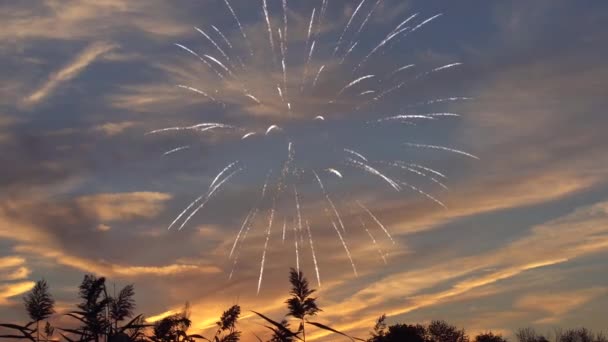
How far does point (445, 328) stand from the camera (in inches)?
3659

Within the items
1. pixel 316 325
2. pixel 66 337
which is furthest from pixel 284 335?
pixel 66 337

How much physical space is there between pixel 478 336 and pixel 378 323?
88003 mm

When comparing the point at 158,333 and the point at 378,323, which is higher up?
the point at 378,323

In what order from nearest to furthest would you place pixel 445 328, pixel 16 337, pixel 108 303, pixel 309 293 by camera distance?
pixel 16 337 → pixel 108 303 → pixel 309 293 → pixel 445 328

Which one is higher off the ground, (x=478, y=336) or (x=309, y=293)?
(x=478, y=336)

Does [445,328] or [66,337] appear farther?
[445,328]

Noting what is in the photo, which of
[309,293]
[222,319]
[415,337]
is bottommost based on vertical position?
[222,319]

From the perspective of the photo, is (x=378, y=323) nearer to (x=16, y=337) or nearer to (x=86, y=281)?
(x=86, y=281)

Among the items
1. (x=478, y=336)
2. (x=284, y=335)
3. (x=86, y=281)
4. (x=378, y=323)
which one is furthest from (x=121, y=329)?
(x=478, y=336)

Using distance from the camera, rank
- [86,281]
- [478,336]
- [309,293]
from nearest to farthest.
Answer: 1. [86,281]
2. [309,293]
3. [478,336]

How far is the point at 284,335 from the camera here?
23.2 ft

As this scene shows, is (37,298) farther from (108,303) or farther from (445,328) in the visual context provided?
(445,328)

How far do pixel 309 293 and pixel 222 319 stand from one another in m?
2.44

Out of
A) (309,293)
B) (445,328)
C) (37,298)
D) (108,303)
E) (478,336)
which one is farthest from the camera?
(478,336)
